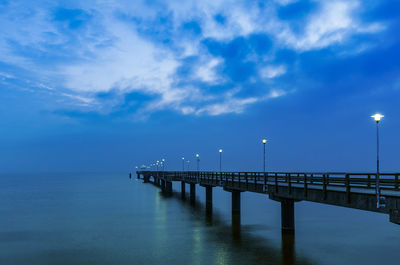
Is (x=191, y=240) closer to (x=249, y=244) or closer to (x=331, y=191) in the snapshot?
(x=249, y=244)

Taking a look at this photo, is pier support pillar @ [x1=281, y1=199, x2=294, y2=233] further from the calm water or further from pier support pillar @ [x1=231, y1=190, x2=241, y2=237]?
pier support pillar @ [x1=231, y1=190, x2=241, y2=237]

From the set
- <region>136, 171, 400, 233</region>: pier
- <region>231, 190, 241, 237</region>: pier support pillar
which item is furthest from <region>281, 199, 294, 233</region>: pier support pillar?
<region>231, 190, 241, 237</region>: pier support pillar

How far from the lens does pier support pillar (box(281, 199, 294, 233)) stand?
91.4 feet

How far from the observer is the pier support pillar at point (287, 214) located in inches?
1097

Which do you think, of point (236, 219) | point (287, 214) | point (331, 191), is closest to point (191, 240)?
point (287, 214)

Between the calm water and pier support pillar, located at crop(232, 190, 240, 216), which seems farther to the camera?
pier support pillar, located at crop(232, 190, 240, 216)

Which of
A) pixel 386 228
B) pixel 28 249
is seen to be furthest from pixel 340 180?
pixel 28 249

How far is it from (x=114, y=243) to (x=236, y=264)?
1115 centimetres

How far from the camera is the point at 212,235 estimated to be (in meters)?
31.9

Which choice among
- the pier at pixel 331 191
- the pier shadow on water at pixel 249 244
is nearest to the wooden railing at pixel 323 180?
the pier at pixel 331 191

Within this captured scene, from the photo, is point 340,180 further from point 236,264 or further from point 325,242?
point 236,264

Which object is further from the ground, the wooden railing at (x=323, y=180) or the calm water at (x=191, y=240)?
the wooden railing at (x=323, y=180)

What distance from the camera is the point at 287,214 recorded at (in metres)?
29.0

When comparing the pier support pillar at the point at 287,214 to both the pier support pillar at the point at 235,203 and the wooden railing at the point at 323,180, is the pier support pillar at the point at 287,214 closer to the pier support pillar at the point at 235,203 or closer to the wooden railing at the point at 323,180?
the wooden railing at the point at 323,180
